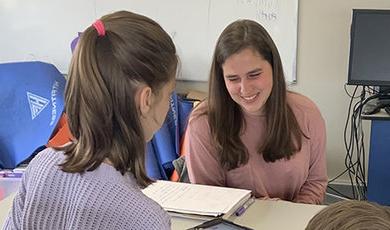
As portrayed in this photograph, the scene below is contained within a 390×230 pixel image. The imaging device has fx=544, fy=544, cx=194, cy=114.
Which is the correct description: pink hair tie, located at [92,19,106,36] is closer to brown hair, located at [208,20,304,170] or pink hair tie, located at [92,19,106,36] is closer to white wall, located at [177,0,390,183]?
brown hair, located at [208,20,304,170]

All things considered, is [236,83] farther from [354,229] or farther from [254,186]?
[354,229]

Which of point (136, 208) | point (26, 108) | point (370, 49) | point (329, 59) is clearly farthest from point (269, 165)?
point (26, 108)

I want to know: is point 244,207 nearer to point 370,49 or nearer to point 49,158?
point 49,158

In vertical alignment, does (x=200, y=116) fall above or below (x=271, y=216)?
above

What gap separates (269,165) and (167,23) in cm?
184

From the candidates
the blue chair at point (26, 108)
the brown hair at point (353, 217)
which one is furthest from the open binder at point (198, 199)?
the blue chair at point (26, 108)

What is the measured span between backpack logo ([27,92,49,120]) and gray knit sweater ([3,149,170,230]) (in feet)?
7.16

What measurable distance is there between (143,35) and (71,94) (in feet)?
0.54

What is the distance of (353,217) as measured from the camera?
2.43ft

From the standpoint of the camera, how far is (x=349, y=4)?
10.5ft

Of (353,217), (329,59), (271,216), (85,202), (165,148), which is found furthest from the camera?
(329,59)

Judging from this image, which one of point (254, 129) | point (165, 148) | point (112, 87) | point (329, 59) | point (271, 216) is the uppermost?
point (112, 87)

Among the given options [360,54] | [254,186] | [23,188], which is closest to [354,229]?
[23,188]

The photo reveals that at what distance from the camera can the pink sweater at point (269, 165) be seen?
183 cm
